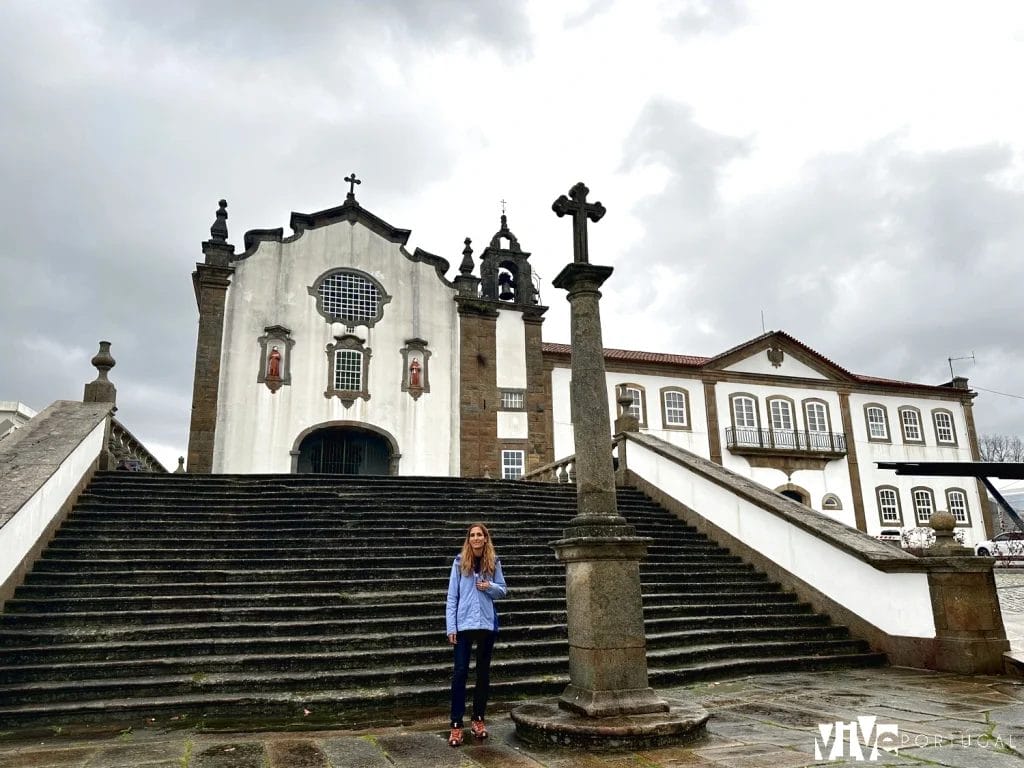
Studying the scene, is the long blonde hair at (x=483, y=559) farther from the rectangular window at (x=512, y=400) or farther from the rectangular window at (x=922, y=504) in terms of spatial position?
the rectangular window at (x=922, y=504)

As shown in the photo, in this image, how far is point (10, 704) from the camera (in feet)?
17.8

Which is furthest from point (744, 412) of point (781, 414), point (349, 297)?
point (349, 297)

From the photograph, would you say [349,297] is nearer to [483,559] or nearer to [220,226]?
[220,226]

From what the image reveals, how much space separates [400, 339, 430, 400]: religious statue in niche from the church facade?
41 mm

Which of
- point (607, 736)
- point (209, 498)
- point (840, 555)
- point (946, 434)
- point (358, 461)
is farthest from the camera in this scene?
point (946, 434)

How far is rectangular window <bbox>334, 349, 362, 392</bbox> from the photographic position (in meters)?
20.7

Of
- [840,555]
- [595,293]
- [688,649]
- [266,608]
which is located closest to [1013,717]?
[688,649]

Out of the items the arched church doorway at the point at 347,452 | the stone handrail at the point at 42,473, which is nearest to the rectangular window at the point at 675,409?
the arched church doorway at the point at 347,452

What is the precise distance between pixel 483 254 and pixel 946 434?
Result: 21147 millimetres

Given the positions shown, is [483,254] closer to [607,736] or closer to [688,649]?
[688,649]

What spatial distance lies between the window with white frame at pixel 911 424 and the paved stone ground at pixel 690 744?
26.4m

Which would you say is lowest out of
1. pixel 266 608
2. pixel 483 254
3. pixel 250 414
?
pixel 266 608

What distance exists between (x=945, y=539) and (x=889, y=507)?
75.8 feet

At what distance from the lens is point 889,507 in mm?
27953
